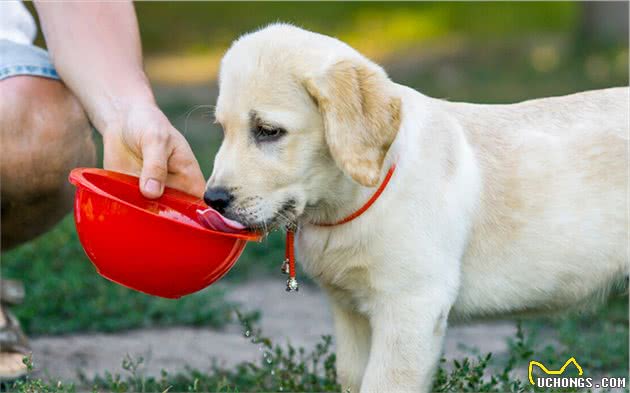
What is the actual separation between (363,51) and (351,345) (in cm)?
876

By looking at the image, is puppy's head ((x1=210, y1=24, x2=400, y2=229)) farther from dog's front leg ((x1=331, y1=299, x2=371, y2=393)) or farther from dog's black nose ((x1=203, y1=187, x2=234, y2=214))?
dog's front leg ((x1=331, y1=299, x2=371, y2=393))

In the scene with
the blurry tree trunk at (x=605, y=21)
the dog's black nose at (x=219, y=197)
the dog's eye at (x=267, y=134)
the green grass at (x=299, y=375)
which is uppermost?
the blurry tree trunk at (x=605, y=21)

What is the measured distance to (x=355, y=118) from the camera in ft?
8.98

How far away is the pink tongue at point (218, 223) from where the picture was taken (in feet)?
9.12

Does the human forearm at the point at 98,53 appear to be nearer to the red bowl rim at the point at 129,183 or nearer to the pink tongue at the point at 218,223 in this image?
the red bowl rim at the point at 129,183

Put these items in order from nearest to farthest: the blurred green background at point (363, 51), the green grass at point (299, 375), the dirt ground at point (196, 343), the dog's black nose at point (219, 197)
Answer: the dog's black nose at point (219, 197) → the green grass at point (299, 375) → the dirt ground at point (196, 343) → the blurred green background at point (363, 51)

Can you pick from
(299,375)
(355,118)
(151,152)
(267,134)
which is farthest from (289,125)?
(299,375)

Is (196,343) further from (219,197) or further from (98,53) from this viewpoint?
(219,197)

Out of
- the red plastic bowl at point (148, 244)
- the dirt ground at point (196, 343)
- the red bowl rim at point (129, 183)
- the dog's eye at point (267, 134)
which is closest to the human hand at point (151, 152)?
the red bowl rim at point (129, 183)

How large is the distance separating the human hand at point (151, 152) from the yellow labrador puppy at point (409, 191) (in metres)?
0.27

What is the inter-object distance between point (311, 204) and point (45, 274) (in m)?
2.40

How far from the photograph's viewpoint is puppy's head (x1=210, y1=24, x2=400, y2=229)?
8.97 feet

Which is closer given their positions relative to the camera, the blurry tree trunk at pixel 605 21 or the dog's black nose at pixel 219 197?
the dog's black nose at pixel 219 197

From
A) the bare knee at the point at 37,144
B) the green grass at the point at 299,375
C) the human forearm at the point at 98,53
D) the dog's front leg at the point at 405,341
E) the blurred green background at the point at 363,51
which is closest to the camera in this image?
the dog's front leg at the point at 405,341
